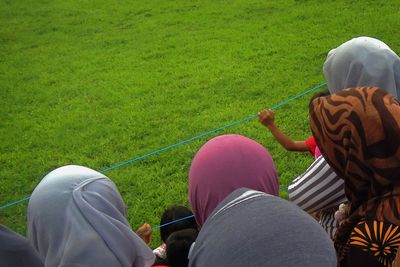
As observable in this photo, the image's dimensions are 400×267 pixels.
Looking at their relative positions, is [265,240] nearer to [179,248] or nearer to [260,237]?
[260,237]

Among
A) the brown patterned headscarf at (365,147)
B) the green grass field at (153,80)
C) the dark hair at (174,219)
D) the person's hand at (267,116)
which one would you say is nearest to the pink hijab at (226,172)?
the brown patterned headscarf at (365,147)

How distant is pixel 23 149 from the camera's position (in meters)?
4.49

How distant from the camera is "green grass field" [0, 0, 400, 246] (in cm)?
404

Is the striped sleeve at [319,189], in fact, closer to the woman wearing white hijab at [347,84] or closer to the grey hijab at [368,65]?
the woman wearing white hijab at [347,84]

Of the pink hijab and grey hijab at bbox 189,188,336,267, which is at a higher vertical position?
grey hijab at bbox 189,188,336,267

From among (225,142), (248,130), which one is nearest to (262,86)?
(248,130)

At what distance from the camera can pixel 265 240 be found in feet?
3.52

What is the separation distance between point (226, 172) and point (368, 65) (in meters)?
0.89

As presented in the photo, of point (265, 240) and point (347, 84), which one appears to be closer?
point (265, 240)

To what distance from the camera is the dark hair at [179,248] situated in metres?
2.47

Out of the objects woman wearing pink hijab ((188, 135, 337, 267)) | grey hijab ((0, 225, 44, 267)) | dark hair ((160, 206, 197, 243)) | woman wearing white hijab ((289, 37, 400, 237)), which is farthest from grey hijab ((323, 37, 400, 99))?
grey hijab ((0, 225, 44, 267))

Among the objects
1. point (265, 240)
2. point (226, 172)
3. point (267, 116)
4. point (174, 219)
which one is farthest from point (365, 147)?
point (174, 219)

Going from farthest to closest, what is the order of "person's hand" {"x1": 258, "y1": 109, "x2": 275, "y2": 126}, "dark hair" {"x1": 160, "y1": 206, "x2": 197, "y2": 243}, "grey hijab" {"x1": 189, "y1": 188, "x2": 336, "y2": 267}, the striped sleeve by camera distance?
1. "dark hair" {"x1": 160, "y1": 206, "x2": 197, "y2": 243}
2. "person's hand" {"x1": 258, "y1": 109, "x2": 275, "y2": 126}
3. the striped sleeve
4. "grey hijab" {"x1": 189, "y1": 188, "x2": 336, "y2": 267}

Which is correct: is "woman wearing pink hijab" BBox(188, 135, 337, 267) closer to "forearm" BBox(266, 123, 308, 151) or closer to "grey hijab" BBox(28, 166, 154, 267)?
"grey hijab" BBox(28, 166, 154, 267)
